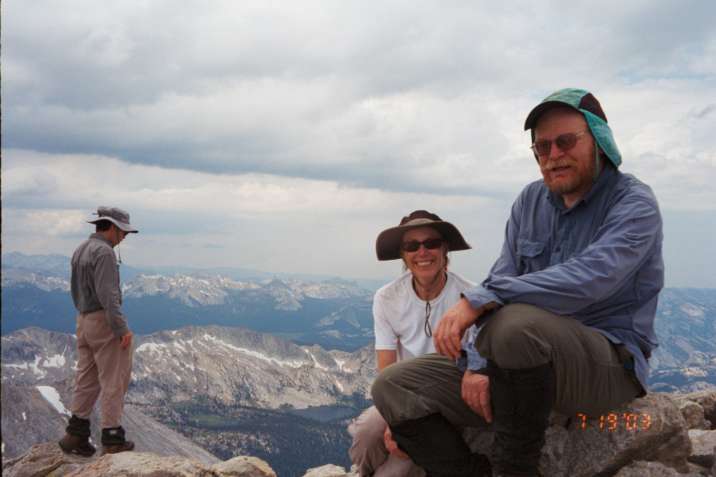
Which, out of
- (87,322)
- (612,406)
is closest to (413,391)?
(612,406)

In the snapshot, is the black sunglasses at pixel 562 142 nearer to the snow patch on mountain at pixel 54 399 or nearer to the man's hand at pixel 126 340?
the man's hand at pixel 126 340

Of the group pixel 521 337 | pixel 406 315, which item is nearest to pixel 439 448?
pixel 521 337

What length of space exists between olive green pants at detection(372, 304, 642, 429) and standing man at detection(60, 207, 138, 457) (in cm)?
1019

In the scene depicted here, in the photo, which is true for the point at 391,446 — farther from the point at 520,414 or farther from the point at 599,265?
the point at 599,265

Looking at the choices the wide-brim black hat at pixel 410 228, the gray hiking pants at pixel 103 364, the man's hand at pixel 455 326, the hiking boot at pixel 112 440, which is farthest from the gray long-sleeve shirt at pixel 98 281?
the man's hand at pixel 455 326

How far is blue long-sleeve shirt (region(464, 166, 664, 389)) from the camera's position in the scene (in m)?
5.59

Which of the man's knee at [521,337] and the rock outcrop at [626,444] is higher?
the man's knee at [521,337]

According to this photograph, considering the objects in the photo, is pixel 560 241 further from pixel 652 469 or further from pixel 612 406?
pixel 652 469

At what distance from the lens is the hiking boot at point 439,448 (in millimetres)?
6531

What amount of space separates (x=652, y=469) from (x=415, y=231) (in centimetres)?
458

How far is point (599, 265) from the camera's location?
5598 mm

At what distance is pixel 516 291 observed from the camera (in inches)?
223

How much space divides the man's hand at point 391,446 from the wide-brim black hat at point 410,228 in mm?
2912
